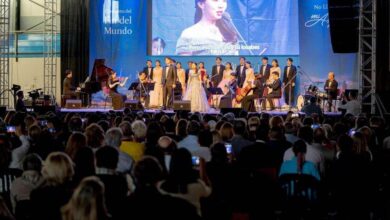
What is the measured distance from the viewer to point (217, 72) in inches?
886

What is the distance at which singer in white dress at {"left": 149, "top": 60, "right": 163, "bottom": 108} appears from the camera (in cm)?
2268

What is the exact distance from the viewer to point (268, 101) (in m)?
21.6

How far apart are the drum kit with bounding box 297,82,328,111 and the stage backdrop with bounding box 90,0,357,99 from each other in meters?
0.43

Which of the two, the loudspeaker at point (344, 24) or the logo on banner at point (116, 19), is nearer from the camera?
the loudspeaker at point (344, 24)

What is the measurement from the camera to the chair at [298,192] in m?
6.15

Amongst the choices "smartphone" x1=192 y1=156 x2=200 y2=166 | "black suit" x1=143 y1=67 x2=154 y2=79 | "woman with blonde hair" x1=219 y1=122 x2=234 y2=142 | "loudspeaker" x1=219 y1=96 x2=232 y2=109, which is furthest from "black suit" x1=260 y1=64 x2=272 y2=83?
"smartphone" x1=192 y1=156 x2=200 y2=166

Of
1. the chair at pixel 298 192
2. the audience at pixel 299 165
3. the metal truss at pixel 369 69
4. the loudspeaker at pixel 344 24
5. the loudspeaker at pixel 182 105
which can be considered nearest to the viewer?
the chair at pixel 298 192

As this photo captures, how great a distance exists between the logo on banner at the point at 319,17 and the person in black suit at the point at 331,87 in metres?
1.90

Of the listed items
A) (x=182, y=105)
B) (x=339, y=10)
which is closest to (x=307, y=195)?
(x=339, y=10)

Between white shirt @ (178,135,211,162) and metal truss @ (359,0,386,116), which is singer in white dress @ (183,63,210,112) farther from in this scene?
white shirt @ (178,135,211,162)

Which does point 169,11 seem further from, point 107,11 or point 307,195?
point 307,195

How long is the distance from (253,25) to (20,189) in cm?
1773

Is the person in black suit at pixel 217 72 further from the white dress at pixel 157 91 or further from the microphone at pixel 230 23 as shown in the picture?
the white dress at pixel 157 91

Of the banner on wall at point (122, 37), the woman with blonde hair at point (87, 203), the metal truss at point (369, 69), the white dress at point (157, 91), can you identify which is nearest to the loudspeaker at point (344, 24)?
the metal truss at point (369, 69)
